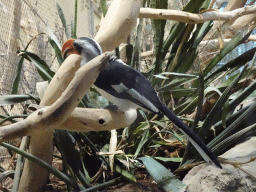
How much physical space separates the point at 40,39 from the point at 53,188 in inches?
42.5

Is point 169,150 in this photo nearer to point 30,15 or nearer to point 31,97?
point 31,97

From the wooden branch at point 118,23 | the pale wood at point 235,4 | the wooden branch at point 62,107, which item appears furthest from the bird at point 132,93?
the pale wood at point 235,4

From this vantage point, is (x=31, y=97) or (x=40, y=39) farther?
(x=40, y=39)

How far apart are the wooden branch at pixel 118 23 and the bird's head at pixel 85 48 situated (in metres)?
0.08

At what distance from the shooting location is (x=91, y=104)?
1101mm

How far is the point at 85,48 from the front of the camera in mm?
769

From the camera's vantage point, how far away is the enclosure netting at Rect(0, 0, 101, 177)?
1.18m

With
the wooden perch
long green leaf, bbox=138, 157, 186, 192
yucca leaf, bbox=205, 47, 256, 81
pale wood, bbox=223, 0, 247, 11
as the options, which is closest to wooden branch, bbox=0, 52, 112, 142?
the wooden perch

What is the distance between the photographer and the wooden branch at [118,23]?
2.79 ft

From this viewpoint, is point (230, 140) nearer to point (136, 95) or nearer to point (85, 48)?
point (136, 95)

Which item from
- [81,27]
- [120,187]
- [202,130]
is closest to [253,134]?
[202,130]

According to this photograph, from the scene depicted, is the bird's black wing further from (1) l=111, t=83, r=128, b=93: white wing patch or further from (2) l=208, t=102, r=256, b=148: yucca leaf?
(2) l=208, t=102, r=256, b=148: yucca leaf

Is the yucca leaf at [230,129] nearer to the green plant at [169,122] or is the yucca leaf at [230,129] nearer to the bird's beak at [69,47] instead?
the green plant at [169,122]

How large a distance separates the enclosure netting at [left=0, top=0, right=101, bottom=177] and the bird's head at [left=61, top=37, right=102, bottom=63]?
309 mm
